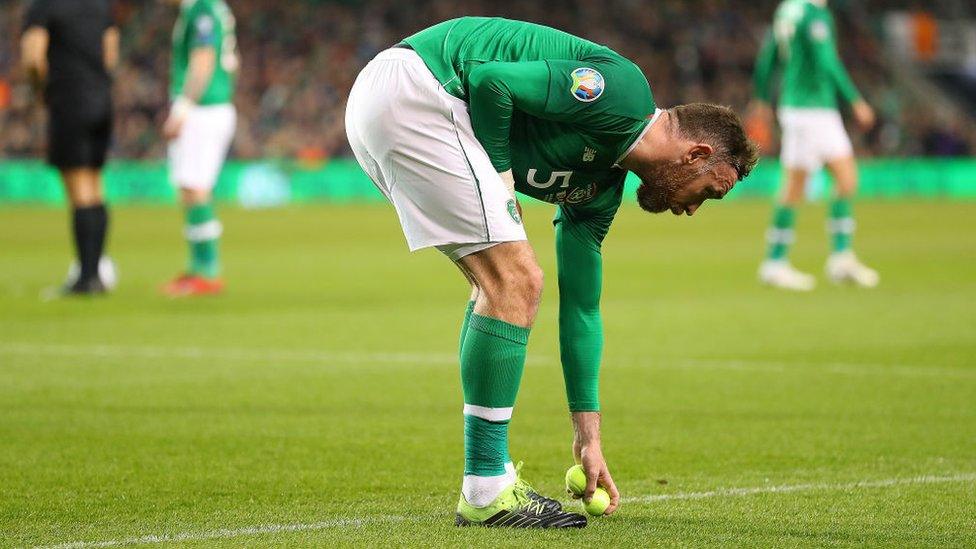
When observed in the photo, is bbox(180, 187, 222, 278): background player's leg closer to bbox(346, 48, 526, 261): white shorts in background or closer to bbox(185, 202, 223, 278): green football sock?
bbox(185, 202, 223, 278): green football sock

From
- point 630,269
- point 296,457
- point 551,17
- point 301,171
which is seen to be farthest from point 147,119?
point 296,457

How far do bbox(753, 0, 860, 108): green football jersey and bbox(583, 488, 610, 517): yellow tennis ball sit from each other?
31.4ft

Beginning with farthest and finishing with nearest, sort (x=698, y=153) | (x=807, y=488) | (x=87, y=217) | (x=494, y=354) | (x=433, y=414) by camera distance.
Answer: (x=87, y=217) < (x=433, y=414) < (x=807, y=488) < (x=698, y=153) < (x=494, y=354)

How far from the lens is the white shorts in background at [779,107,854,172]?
45.7 ft

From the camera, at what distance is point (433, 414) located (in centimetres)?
697

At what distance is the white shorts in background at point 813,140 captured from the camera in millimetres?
13930

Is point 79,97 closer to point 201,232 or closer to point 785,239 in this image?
point 201,232

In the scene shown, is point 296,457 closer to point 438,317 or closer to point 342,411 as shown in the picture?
point 342,411

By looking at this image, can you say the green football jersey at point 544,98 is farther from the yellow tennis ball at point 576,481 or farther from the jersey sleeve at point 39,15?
the jersey sleeve at point 39,15

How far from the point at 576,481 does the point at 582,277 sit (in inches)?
27.2

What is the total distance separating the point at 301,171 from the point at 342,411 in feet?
→ 89.3

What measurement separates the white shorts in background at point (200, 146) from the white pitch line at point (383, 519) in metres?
8.13

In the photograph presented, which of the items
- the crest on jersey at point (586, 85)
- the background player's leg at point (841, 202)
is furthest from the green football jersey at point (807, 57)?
the crest on jersey at point (586, 85)

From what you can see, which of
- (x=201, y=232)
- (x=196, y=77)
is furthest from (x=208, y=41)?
(x=201, y=232)
